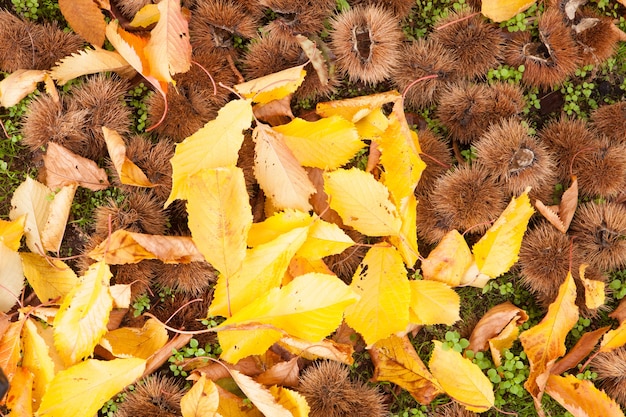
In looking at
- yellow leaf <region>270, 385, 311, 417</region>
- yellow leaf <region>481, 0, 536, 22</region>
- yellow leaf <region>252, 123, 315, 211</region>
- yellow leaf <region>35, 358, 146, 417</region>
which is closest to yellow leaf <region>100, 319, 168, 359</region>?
yellow leaf <region>35, 358, 146, 417</region>

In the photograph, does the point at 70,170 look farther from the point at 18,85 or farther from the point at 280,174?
the point at 280,174

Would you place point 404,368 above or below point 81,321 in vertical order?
below

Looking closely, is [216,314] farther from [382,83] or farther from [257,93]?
[382,83]

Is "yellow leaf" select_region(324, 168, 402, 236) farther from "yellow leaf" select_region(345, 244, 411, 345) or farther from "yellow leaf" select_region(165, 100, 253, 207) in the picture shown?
"yellow leaf" select_region(165, 100, 253, 207)

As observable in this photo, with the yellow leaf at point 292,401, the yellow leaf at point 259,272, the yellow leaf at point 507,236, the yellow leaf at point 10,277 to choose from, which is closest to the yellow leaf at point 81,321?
the yellow leaf at point 10,277

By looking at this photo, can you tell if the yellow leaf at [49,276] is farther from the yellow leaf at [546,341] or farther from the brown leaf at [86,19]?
the yellow leaf at [546,341]

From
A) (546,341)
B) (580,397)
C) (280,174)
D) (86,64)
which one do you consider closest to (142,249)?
(280,174)
